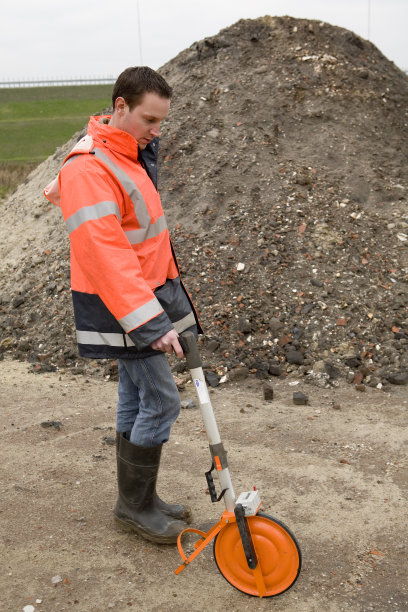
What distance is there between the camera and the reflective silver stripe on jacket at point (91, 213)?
9.26 ft

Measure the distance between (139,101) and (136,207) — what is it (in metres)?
0.46

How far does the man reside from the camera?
9.32ft

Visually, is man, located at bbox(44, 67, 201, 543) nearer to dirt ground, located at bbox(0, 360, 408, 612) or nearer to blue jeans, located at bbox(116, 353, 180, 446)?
blue jeans, located at bbox(116, 353, 180, 446)

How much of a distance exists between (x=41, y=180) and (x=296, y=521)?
25.8 feet

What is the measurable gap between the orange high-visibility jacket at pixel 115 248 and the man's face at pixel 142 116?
50 mm

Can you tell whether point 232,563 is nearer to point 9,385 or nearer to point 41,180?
point 9,385

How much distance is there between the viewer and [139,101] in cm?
299

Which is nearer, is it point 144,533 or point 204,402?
point 204,402

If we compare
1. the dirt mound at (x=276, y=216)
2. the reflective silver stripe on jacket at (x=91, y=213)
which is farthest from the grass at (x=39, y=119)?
the reflective silver stripe on jacket at (x=91, y=213)

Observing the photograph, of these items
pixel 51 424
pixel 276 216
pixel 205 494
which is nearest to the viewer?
pixel 205 494

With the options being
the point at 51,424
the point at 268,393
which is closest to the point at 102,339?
the point at 51,424

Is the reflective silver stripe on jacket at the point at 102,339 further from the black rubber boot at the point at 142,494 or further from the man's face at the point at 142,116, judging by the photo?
the man's face at the point at 142,116

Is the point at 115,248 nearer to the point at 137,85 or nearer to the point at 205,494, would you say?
the point at 137,85

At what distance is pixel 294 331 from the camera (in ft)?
20.4
